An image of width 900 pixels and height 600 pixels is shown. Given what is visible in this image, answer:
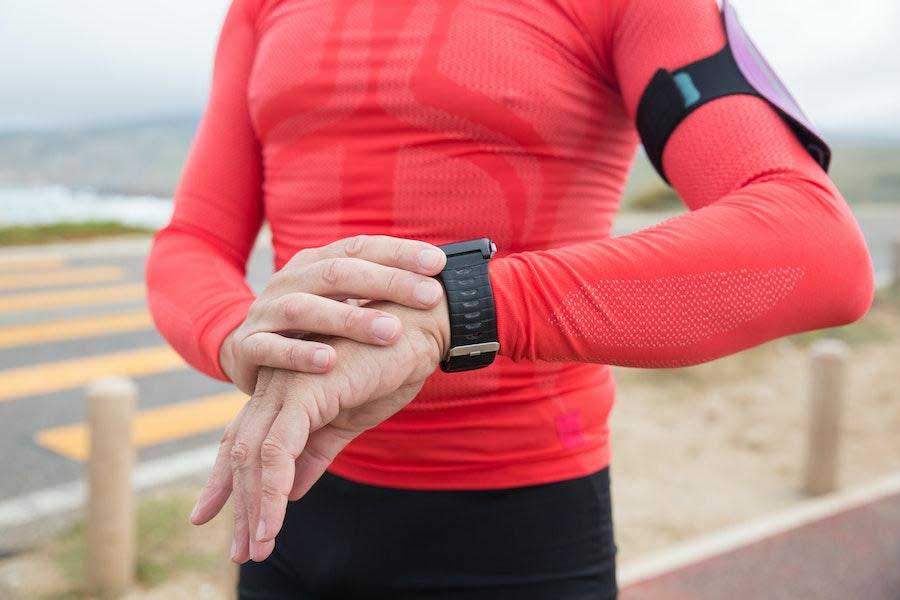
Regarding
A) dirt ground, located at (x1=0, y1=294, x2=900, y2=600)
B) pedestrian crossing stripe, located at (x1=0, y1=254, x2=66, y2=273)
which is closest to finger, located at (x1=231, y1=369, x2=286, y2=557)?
dirt ground, located at (x1=0, y1=294, x2=900, y2=600)

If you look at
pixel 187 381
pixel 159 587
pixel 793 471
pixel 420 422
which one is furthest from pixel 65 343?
pixel 420 422

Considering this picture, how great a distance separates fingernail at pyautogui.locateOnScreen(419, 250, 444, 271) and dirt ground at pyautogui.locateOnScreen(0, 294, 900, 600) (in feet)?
7.96

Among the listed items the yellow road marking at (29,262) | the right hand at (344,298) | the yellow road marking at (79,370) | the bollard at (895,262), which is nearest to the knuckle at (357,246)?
the right hand at (344,298)

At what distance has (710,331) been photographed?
1095 millimetres

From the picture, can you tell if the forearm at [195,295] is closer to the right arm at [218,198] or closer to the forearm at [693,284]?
the right arm at [218,198]

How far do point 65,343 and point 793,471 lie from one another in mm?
6033

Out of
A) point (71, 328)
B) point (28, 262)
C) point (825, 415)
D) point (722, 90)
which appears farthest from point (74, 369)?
point (722, 90)

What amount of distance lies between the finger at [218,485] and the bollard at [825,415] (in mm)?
4533

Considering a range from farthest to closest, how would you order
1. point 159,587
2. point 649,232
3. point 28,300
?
point 28,300 → point 159,587 → point 649,232

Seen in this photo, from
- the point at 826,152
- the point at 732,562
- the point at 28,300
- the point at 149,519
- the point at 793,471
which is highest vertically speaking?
the point at 826,152

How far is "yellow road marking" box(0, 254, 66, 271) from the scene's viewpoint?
36.1 feet

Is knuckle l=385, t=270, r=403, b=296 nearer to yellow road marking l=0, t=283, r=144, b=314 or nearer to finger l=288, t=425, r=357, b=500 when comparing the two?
finger l=288, t=425, r=357, b=500

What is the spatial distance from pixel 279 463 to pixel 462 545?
0.47m

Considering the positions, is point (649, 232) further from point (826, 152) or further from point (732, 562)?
point (732, 562)
